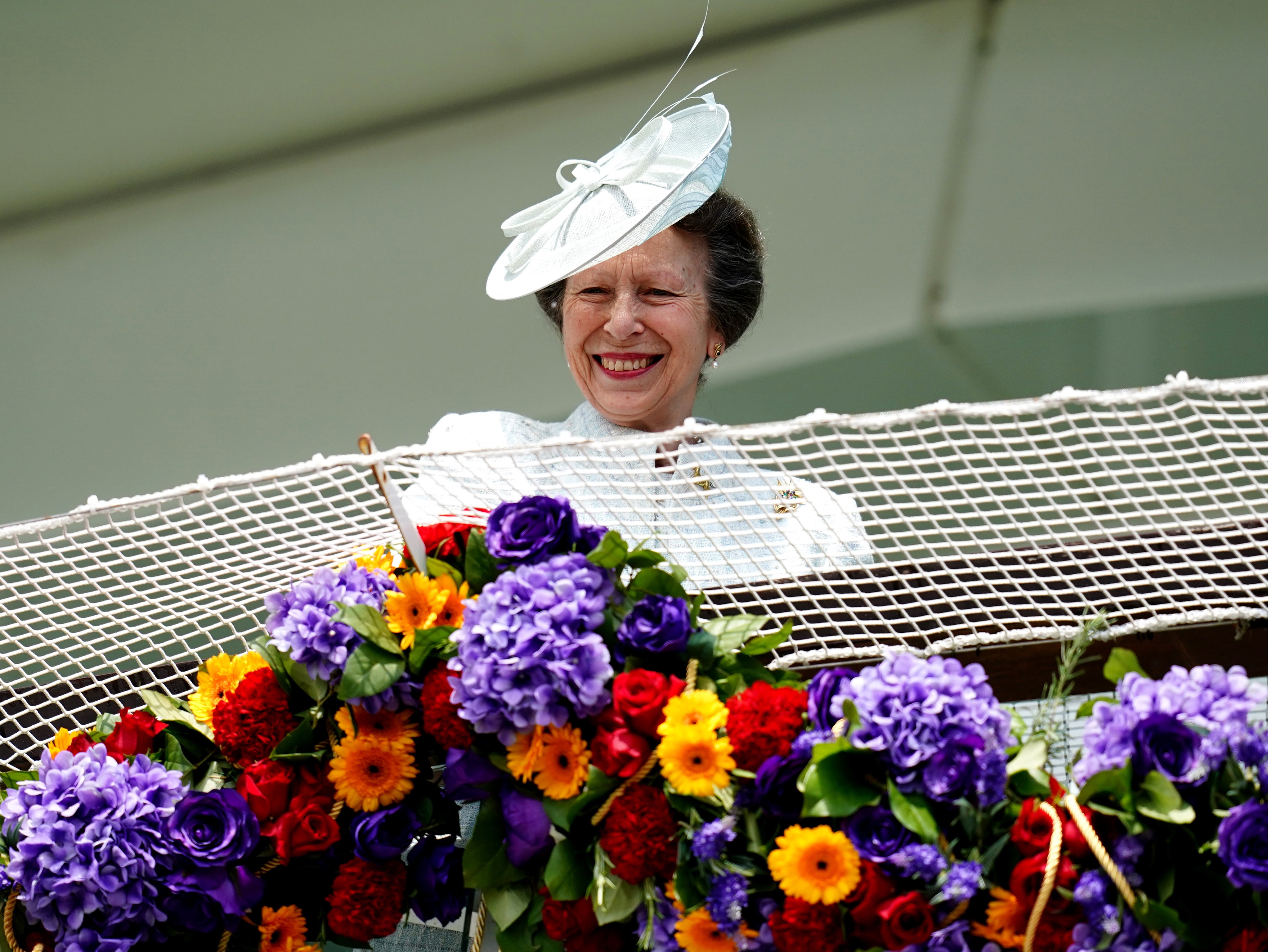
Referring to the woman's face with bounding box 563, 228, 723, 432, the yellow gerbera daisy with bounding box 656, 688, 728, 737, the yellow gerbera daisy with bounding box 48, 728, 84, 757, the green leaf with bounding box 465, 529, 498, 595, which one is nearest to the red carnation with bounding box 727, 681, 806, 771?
the yellow gerbera daisy with bounding box 656, 688, 728, 737

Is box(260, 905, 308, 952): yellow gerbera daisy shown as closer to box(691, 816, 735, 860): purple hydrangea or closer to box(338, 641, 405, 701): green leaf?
box(338, 641, 405, 701): green leaf

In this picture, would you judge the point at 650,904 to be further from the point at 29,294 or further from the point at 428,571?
the point at 29,294

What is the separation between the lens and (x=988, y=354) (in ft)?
13.5

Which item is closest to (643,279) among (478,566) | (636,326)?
(636,326)

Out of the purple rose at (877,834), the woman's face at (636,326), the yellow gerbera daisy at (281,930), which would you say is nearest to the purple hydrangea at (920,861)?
the purple rose at (877,834)

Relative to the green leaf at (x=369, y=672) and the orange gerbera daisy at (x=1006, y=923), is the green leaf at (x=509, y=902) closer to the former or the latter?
the green leaf at (x=369, y=672)

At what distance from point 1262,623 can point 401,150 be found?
339 cm

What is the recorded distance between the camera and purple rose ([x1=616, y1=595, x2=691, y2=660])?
884 millimetres

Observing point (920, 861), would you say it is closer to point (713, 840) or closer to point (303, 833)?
point (713, 840)

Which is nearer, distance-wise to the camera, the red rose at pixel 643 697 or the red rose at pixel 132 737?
the red rose at pixel 643 697

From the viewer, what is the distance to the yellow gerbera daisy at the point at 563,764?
0.87m

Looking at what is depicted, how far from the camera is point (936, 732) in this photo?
2.60 ft

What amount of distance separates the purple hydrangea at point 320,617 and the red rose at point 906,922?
16.1 inches

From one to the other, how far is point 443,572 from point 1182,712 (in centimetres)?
50
